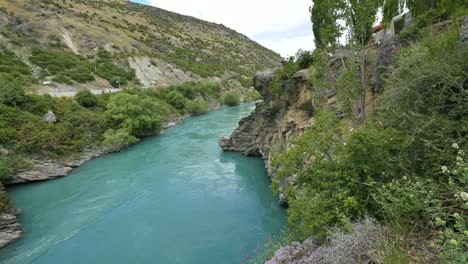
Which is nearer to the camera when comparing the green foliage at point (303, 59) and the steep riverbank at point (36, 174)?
the steep riverbank at point (36, 174)

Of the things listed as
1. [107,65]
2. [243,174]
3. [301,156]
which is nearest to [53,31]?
[107,65]

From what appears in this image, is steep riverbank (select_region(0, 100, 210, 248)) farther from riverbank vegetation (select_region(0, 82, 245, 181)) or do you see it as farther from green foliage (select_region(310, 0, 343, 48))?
green foliage (select_region(310, 0, 343, 48))

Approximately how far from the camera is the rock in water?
28.3 meters

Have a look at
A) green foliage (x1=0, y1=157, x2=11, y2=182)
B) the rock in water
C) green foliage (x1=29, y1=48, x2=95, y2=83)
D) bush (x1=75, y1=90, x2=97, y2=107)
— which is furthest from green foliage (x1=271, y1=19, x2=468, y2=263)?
green foliage (x1=29, y1=48, x2=95, y2=83)

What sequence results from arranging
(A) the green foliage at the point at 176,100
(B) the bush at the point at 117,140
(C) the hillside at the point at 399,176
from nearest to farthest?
(C) the hillside at the point at 399,176
(B) the bush at the point at 117,140
(A) the green foliage at the point at 176,100

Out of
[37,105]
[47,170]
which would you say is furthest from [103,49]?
[47,170]

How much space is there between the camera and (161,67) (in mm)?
62219

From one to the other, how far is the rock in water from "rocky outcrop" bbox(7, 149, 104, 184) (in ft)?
17.8

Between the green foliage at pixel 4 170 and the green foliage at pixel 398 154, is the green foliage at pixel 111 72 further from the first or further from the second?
the green foliage at pixel 398 154

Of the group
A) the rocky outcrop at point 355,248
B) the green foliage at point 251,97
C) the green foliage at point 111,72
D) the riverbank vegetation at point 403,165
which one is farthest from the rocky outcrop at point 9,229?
the green foliage at point 251,97

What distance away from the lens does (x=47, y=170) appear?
2281 cm

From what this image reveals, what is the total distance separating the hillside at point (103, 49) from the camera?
1778 inches

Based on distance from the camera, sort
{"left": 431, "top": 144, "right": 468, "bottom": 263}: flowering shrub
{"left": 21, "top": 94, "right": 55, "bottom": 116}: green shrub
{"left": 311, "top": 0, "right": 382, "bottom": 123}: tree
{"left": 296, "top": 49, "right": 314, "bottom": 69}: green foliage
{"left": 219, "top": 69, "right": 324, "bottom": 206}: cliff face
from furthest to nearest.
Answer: {"left": 21, "top": 94, "right": 55, "bottom": 116}: green shrub, {"left": 296, "top": 49, "right": 314, "bottom": 69}: green foliage, {"left": 219, "top": 69, "right": 324, "bottom": 206}: cliff face, {"left": 311, "top": 0, "right": 382, "bottom": 123}: tree, {"left": 431, "top": 144, "right": 468, "bottom": 263}: flowering shrub

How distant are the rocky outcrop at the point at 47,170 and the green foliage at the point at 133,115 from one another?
7192 millimetres
